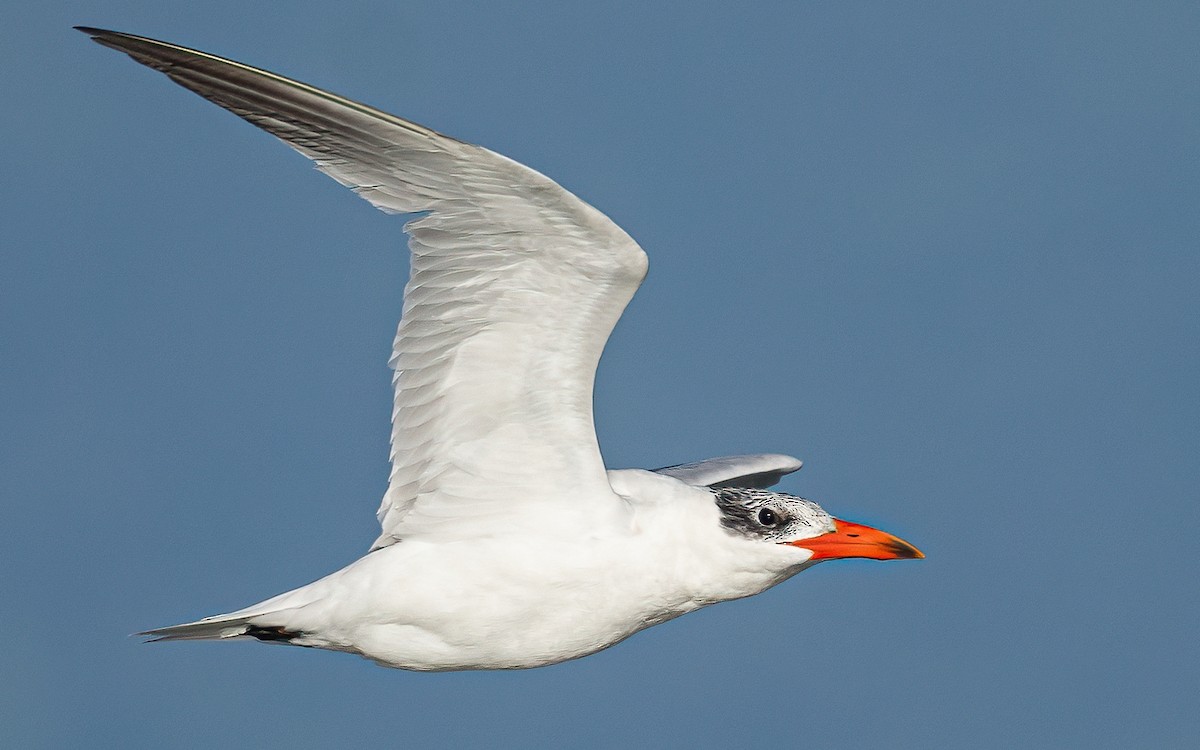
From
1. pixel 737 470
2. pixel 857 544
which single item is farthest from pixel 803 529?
pixel 737 470

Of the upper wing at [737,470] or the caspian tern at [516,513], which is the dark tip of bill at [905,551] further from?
the upper wing at [737,470]

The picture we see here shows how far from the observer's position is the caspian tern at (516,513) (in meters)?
10.4

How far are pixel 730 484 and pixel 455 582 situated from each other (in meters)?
3.82

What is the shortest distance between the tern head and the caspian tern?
0.01m

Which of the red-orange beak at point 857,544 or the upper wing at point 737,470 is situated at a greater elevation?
the upper wing at point 737,470

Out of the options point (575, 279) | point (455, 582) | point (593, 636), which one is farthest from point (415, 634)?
point (575, 279)

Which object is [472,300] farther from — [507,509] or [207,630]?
[207,630]

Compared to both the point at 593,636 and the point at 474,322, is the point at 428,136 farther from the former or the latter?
the point at 593,636

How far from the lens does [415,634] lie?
1111cm

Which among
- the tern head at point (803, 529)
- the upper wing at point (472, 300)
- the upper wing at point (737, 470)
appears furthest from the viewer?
the upper wing at point (737, 470)

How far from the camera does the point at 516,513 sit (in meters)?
11.2

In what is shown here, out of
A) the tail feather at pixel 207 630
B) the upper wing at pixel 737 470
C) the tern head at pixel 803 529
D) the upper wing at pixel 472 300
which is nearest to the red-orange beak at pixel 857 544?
the tern head at pixel 803 529

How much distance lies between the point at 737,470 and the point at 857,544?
2.74 m

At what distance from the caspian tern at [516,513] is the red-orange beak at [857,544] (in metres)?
0.01
